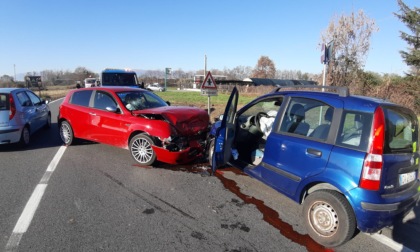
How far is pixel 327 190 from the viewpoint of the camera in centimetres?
352

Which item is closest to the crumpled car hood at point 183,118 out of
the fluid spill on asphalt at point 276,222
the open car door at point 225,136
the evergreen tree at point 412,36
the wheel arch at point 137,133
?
the wheel arch at point 137,133

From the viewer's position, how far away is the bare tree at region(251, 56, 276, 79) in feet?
321

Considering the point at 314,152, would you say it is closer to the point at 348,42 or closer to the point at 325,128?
the point at 325,128

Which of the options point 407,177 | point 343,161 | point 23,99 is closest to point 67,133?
point 23,99

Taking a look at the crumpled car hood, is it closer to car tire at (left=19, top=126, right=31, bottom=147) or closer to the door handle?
the door handle

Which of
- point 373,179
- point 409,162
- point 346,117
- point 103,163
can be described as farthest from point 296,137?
point 103,163

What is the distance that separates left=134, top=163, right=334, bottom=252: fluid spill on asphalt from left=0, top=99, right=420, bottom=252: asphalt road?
0.04ft

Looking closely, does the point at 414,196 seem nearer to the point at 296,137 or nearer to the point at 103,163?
the point at 296,137

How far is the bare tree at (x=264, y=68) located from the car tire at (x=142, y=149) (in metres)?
94.7

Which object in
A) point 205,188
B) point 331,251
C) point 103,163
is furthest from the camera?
point 103,163

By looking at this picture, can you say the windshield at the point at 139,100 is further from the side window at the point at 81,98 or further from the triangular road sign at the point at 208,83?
the triangular road sign at the point at 208,83

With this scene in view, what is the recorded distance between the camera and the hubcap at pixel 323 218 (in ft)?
11.3

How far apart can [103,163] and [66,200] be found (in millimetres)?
2002

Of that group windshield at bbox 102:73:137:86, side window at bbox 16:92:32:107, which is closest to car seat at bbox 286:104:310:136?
side window at bbox 16:92:32:107
